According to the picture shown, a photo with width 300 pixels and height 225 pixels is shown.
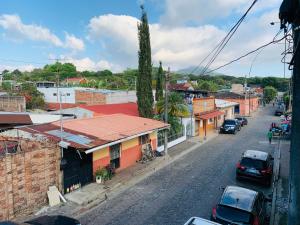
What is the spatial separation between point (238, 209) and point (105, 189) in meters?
7.20

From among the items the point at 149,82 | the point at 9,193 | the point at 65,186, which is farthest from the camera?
the point at 149,82

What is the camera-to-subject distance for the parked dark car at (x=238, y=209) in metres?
9.57

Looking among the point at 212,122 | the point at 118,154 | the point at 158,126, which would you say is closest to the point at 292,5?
the point at 118,154

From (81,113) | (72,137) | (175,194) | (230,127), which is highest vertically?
(81,113)

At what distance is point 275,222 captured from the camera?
11516 mm

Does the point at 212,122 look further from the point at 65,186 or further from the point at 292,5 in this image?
the point at 292,5

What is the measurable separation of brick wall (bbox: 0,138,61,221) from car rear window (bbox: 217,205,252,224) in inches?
293

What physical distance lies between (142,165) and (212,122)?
20104 millimetres

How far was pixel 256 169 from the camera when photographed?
15.7m

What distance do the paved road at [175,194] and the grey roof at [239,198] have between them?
7.21ft

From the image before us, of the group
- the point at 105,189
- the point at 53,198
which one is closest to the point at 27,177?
the point at 53,198

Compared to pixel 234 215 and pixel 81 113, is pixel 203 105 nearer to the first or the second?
pixel 81 113

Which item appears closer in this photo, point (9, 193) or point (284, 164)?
point (9, 193)

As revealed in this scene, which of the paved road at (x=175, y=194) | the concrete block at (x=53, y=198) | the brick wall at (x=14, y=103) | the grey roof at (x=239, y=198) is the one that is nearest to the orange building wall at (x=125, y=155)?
the paved road at (x=175, y=194)
